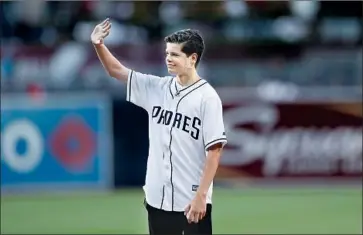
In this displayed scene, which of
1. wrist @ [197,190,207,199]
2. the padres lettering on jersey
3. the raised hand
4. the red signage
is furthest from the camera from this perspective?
the red signage

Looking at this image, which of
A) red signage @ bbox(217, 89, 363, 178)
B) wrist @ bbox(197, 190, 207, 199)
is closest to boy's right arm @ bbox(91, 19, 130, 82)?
wrist @ bbox(197, 190, 207, 199)

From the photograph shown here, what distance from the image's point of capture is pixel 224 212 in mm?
13164

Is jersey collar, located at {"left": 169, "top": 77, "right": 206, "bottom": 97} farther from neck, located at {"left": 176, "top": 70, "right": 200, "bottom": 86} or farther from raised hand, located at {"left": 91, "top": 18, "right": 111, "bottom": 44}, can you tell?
raised hand, located at {"left": 91, "top": 18, "right": 111, "bottom": 44}

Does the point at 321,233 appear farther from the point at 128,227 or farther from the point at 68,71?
the point at 68,71

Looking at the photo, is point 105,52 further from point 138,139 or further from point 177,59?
point 138,139

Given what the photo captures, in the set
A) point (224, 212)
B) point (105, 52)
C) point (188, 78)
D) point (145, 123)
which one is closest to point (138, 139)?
point (145, 123)

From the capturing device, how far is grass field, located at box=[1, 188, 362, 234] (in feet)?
38.3

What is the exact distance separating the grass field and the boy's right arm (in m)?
4.79

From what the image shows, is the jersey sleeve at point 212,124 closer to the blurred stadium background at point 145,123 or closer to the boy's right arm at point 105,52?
the boy's right arm at point 105,52

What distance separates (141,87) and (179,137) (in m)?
0.47

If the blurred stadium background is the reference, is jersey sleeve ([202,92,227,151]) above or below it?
below

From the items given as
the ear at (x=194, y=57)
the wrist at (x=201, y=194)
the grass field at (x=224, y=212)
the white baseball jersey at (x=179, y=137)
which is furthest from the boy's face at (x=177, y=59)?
the grass field at (x=224, y=212)

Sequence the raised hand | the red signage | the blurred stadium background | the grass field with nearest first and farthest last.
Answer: the raised hand < the grass field < the blurred stadium background < the red signage

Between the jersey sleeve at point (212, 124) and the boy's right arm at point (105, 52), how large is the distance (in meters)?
0.66
